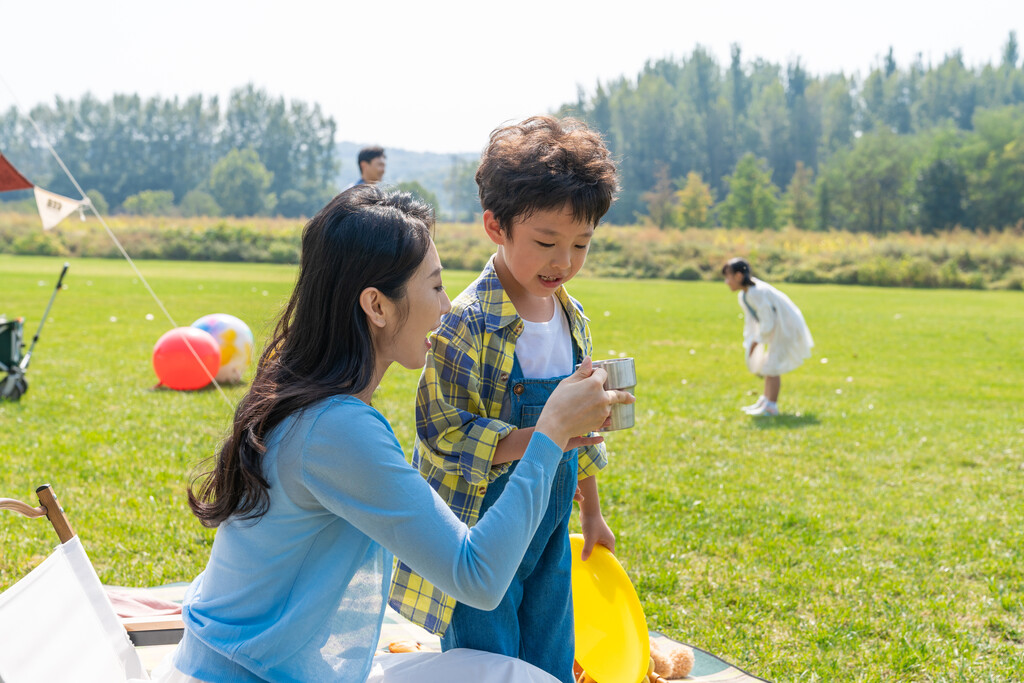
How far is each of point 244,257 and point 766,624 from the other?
37.0 metres

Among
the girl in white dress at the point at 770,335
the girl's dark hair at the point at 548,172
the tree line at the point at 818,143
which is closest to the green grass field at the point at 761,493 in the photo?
the girl in white dress at the point at 770,335

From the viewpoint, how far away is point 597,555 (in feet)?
8.70

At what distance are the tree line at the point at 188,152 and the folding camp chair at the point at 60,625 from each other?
98004 mm

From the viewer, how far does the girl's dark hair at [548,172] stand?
209 cm

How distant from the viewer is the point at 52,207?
23.4 ft

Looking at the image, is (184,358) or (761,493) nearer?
(761,493)

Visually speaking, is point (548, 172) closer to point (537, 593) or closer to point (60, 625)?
point (537, 593)

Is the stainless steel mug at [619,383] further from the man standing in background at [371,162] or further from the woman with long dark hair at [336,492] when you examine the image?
the man standing in background at [371,162]

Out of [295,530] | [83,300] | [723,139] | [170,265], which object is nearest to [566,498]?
[295,530]

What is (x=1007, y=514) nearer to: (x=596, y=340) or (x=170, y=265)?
(x=596, y=340)

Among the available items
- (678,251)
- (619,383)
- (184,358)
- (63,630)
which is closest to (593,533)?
(619,383)

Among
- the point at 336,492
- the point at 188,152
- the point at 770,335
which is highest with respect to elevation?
the point at 188,152

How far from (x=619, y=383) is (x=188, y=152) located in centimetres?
11459

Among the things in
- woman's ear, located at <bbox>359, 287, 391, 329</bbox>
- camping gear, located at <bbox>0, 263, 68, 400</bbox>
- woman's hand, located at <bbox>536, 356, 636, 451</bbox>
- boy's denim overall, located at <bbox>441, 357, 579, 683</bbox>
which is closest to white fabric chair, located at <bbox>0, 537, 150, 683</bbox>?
boy's denim overall, located at <bbox>441, 357, 579, 683</bbox>
